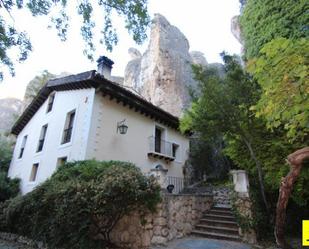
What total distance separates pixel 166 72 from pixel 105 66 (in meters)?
12.5

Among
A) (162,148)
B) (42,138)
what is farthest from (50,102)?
(162,148)

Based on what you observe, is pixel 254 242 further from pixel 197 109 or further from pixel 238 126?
pixel 197 109

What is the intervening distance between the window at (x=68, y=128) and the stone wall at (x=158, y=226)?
233 inches

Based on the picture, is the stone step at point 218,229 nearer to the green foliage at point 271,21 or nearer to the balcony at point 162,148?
the balcony at point 162,148

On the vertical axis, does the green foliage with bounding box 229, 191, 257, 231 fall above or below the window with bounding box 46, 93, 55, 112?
below

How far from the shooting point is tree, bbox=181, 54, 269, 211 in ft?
22.6

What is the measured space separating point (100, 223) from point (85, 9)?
238 inches

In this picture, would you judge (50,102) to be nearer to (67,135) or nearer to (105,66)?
(67,135)

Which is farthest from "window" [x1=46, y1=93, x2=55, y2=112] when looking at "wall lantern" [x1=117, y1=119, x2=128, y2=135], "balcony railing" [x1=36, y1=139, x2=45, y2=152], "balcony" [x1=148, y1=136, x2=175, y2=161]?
"balcony" [x1=148, y1=136, x2=175, y2=161]

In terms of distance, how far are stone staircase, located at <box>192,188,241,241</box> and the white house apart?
1877mm

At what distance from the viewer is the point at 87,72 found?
9.41 metres

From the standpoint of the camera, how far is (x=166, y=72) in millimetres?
23266

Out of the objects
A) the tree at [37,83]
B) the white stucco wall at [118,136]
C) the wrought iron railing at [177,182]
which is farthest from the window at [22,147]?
the wrought iron railing at [177,182]

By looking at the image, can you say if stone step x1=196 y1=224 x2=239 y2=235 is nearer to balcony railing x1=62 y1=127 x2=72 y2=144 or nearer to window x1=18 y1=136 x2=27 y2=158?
balcony railing x1=62 y1=127 x2=72 y2=144
